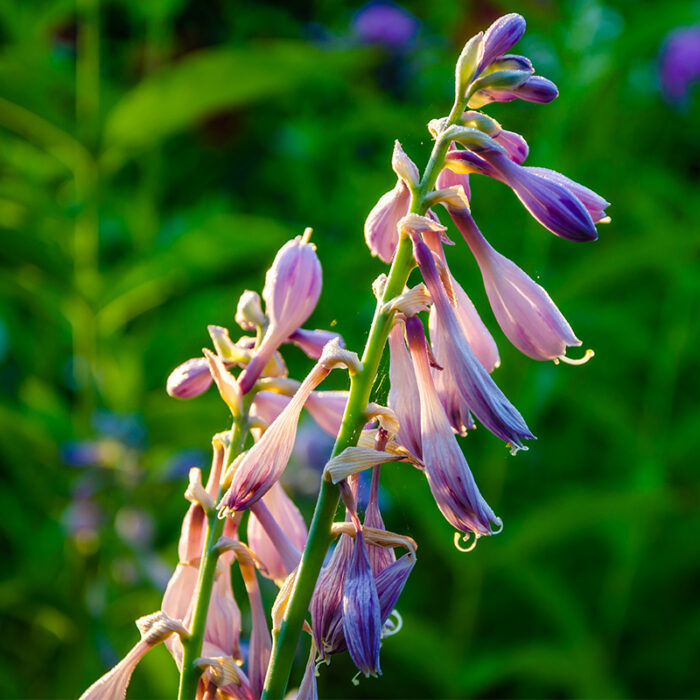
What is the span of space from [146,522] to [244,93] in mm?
1263

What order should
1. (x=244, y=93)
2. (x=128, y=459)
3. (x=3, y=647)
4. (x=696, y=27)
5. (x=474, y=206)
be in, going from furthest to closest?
(x=696, y=27), (x=474, y=206), (x=3, y=647), (x=128, y=459), (x=244, y=93)

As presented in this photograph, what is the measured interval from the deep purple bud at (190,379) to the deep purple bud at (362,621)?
0.81ft

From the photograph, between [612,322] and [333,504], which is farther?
[612,322]

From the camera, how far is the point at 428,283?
25.5 inches

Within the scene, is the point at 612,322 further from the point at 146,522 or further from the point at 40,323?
the point at 40,323

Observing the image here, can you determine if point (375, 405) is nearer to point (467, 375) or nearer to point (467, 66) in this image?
point (467, 375)

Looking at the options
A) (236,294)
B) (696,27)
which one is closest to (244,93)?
(236,294)

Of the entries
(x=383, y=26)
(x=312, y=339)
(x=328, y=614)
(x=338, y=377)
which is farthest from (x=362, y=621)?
(x=383, y=26)

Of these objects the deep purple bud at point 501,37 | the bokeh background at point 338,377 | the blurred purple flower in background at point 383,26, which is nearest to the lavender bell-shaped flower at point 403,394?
the deep purple bud at point 501,37

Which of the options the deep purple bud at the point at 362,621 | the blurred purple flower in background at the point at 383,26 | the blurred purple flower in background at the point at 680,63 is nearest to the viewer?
the deep purple bud at the point at 362,621

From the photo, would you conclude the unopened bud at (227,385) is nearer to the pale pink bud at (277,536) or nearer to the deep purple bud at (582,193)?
the pale pink bud at (277,536)

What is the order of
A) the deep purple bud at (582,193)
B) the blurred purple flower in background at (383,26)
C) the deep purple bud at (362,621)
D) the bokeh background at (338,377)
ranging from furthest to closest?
1. the blurred purple flower in background at (383,26)
2. the bokeh background at (338,377)
3. the deep purple bud at (582,193)
4. the deep purple bud at (362,621)

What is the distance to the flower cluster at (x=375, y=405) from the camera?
61 centimetres

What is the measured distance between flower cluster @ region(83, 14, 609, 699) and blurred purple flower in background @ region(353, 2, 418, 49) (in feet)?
12.9
